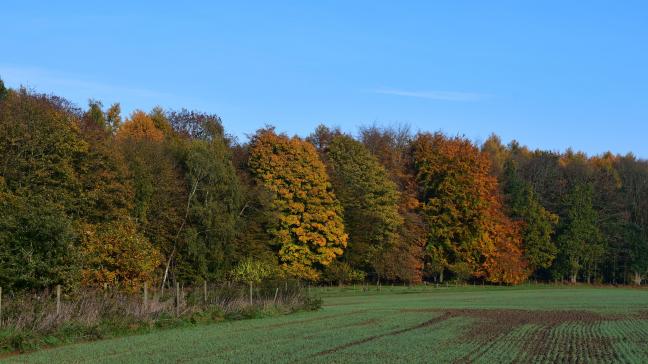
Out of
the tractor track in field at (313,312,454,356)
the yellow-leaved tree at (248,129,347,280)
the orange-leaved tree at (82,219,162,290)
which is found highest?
the yellow-leaved tree at (248,129,347,280)

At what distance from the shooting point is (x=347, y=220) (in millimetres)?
75438

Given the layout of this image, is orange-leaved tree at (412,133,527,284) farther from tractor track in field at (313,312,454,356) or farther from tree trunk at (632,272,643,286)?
tractor track in field at (313,312,454,356)

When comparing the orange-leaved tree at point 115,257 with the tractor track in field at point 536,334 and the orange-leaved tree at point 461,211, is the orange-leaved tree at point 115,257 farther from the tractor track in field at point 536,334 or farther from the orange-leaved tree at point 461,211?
the orange-leaved tree at point 461,211

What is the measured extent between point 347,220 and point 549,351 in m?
54.8

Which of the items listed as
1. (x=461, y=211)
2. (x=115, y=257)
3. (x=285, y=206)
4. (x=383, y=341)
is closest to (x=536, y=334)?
(x=383, y=341)

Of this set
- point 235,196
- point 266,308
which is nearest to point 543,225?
point 235,196

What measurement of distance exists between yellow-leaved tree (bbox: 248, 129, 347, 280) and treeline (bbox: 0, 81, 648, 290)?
154 millimetres

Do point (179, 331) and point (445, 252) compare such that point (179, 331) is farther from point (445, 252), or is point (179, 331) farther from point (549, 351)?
point (445, 252)

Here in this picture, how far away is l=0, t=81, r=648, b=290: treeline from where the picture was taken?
1622 inches

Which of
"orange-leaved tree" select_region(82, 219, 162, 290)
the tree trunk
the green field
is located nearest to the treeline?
"orange-leaved tree" select_region(82, 219, 162, 290)

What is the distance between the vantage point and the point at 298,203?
6856 cm

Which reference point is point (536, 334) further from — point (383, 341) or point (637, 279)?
point (637, 279)

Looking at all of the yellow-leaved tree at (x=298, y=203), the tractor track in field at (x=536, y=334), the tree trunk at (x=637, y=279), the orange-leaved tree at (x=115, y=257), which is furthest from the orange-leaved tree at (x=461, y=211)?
the orange-leaved tree at (x=115, y=257)

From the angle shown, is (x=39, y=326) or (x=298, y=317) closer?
(x=39, y=326)
